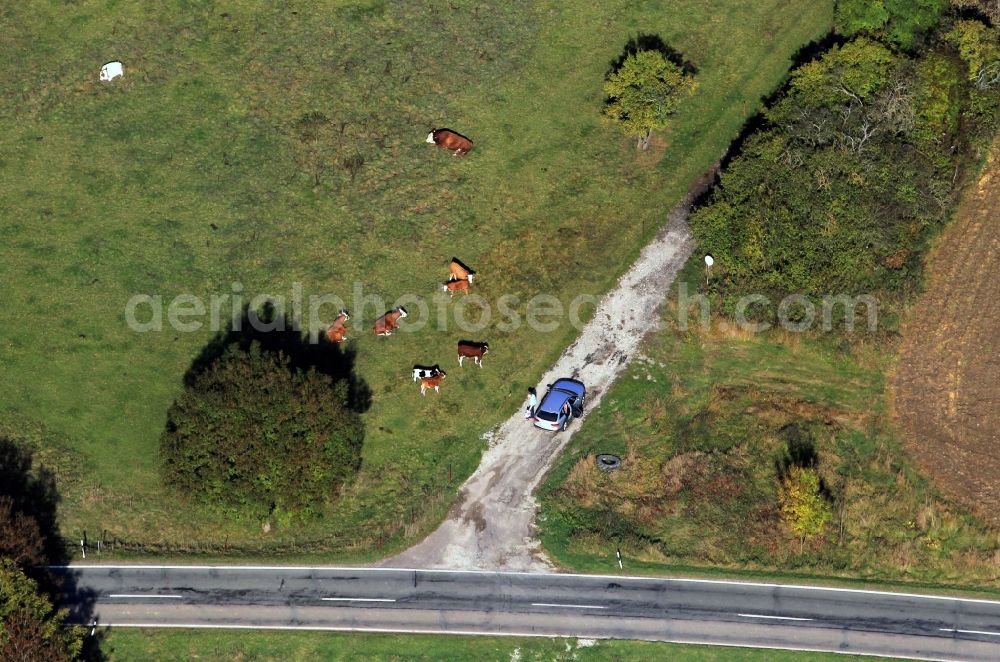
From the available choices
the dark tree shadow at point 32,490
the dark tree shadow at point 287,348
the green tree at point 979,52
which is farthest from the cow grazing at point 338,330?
the green tree at point 979,52

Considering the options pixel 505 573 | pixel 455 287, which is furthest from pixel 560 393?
pixel 505 573

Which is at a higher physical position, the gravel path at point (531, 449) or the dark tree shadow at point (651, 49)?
the dark tree shadow at point (651, 49)

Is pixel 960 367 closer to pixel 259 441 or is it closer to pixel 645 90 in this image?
pixel 645 90

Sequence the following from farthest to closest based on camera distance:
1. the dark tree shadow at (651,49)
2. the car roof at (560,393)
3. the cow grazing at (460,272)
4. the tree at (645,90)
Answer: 1. the dark tree shadow at (651,49)
2. the tree at (645,90)
3. the cow grazing at (460,272)
4. the car roof at (560,393)

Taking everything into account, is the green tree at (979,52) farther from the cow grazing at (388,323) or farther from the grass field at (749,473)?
the cow grazing at (388,323)

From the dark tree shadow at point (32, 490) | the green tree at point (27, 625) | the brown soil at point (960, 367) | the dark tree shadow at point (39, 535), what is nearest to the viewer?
the green tree at point (27, 625)

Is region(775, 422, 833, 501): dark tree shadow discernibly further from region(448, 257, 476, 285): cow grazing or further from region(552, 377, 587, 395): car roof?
region(448, 257, 476, 285): cow grazing
